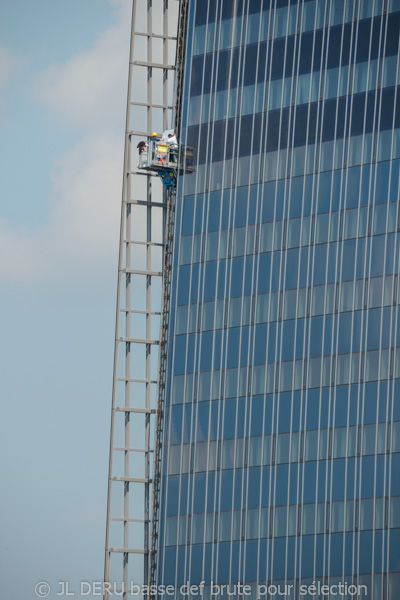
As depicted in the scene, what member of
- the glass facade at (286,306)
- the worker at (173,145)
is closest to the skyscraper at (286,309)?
the glass facade at (286,306)

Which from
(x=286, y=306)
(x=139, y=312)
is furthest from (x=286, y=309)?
(x=139, y=312)

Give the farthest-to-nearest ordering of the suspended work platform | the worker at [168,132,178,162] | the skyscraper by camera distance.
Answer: the worker at [168,132,178,162] < the suspended work platform < the skyscraper

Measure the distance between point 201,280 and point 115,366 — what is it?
A: 1328 centimetres

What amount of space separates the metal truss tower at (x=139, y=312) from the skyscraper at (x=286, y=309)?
5.31m

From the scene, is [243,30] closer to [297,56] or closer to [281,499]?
[297,56]

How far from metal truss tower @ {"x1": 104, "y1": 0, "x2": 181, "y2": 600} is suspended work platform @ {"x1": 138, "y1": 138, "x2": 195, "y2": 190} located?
2.52m

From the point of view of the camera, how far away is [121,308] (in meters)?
139

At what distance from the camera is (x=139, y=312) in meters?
139

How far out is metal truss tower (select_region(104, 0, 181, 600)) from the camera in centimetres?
13550

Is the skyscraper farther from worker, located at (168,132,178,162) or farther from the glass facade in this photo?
worker, located at (168,132,178,162)

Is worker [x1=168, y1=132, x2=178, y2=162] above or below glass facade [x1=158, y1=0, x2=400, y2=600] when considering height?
above

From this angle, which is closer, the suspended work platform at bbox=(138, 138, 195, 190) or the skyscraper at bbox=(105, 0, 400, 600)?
the skyscraper at bbox=(105, 0, 400, 600)

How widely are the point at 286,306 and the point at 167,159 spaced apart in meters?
20.4

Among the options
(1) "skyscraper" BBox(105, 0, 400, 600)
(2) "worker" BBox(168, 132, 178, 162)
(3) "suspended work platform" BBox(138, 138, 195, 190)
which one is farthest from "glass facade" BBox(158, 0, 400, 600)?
(2) "worker" BBox(168, 132, 178, 162)
